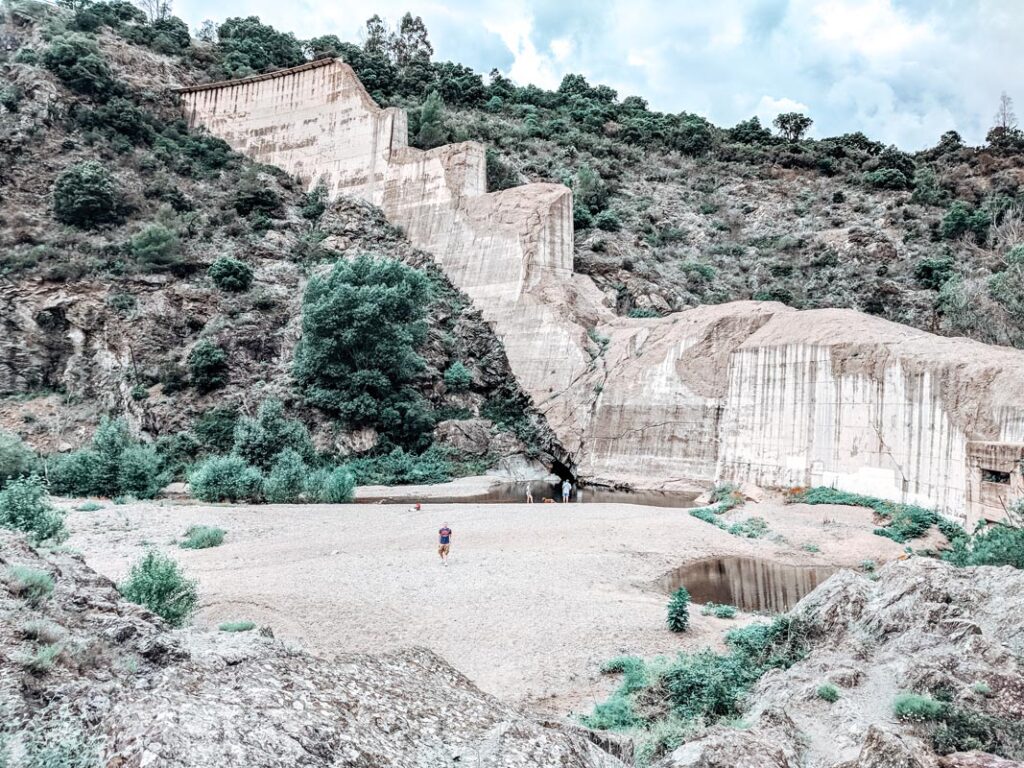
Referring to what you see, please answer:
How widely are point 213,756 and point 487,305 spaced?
3201 cm

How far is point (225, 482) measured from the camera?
20453 mm

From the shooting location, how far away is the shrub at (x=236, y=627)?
7.69m

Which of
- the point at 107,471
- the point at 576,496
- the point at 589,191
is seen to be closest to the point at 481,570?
the point at 576,496

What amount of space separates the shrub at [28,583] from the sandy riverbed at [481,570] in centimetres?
213

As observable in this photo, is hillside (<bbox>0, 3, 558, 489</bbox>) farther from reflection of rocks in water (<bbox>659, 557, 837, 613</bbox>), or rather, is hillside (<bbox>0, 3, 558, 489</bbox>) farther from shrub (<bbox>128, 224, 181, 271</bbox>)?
reflection of rocks in water (<bbox>659, 557, 837, 613</bbox>)

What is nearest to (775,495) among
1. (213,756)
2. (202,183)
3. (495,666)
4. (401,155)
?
(495,666)

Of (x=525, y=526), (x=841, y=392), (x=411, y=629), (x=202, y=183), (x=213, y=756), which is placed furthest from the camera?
(x=202, y=183)

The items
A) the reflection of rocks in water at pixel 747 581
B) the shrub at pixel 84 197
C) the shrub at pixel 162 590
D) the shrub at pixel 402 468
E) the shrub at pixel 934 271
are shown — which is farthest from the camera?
the shrub at pixel 934 271

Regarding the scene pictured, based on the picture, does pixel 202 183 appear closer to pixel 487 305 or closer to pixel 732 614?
pixel 487 305

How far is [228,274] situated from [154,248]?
350 centimetres

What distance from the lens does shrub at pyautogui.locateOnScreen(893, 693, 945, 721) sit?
205 inches

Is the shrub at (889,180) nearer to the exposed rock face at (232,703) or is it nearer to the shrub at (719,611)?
the shrub at (719,611)

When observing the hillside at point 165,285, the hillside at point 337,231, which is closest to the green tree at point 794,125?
the hillside at point 337,231

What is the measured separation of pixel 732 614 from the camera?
11109 mm
